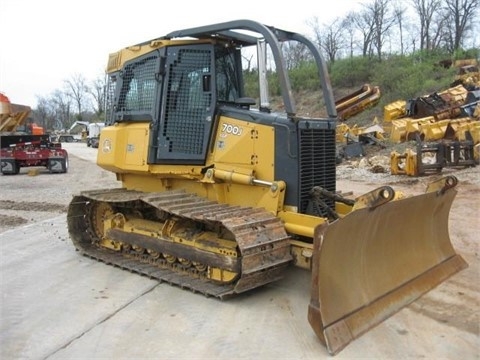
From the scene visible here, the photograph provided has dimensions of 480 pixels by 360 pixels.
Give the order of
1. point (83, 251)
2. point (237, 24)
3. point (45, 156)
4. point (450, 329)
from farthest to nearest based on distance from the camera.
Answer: point (45, 156) < point (83, 251) < point (237, 24) < point (450, 329)

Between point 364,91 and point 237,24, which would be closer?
point 237,24

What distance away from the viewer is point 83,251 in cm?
649

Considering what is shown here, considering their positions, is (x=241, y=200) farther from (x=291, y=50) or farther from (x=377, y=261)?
(x=291, y=50)

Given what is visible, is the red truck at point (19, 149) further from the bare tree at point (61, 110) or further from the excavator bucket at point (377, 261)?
the bare tree at point (61, 110)

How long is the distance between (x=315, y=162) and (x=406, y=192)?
6.23 metres

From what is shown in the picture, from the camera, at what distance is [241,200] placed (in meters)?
5.55

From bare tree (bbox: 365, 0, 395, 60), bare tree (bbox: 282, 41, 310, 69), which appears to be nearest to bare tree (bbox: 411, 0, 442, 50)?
bare tree (bbox: 365, 0, 395, 60)

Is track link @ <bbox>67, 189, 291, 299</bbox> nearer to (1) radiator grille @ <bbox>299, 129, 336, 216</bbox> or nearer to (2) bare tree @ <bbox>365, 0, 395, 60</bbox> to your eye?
(1) radiator grille @ <bbox>299, 129, 336, 216</bbox>

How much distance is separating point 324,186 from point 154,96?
229 centimetres

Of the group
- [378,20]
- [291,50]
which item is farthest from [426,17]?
[291,50]

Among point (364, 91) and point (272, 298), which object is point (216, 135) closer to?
point (272, 298)

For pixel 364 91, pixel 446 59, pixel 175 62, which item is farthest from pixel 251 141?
pixel 446 59

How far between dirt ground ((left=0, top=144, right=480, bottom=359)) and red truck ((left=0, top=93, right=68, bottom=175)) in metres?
0.44

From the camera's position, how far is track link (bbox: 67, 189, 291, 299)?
4.45m
